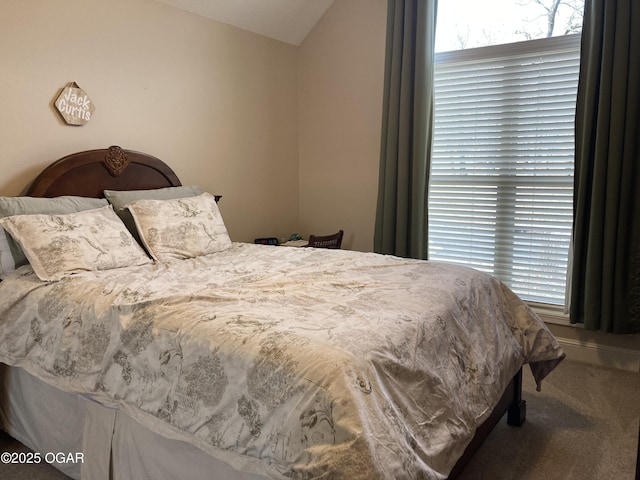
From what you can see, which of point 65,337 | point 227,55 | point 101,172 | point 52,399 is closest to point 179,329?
point 65,337

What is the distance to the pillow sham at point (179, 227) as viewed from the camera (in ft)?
8.48

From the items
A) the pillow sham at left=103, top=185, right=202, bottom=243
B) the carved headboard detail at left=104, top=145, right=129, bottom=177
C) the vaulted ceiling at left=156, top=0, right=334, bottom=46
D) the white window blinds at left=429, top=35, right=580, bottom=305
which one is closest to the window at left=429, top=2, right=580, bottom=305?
the white window blinds at left=429, top=35, right=580, bottom=305

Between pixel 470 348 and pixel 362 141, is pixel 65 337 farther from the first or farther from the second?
pixel 362 141

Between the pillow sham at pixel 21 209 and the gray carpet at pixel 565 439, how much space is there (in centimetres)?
82

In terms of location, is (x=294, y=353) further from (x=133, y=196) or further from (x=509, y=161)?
(x=509, y=161)

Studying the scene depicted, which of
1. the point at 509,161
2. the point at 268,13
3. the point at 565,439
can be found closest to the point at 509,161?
the point at 509,161

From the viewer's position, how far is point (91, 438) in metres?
1.83

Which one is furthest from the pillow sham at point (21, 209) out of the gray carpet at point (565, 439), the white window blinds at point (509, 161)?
the white window blinds at point (509, 161)

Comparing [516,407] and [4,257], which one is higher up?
[4,257]

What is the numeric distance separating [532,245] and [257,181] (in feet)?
6.79

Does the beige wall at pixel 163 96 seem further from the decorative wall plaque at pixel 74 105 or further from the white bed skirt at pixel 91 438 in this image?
the white bed skirt at pixel 91 438

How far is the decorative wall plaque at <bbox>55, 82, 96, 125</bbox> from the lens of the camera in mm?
2609

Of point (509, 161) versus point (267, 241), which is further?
point (267, 241)

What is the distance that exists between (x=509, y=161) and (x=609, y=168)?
668mm
